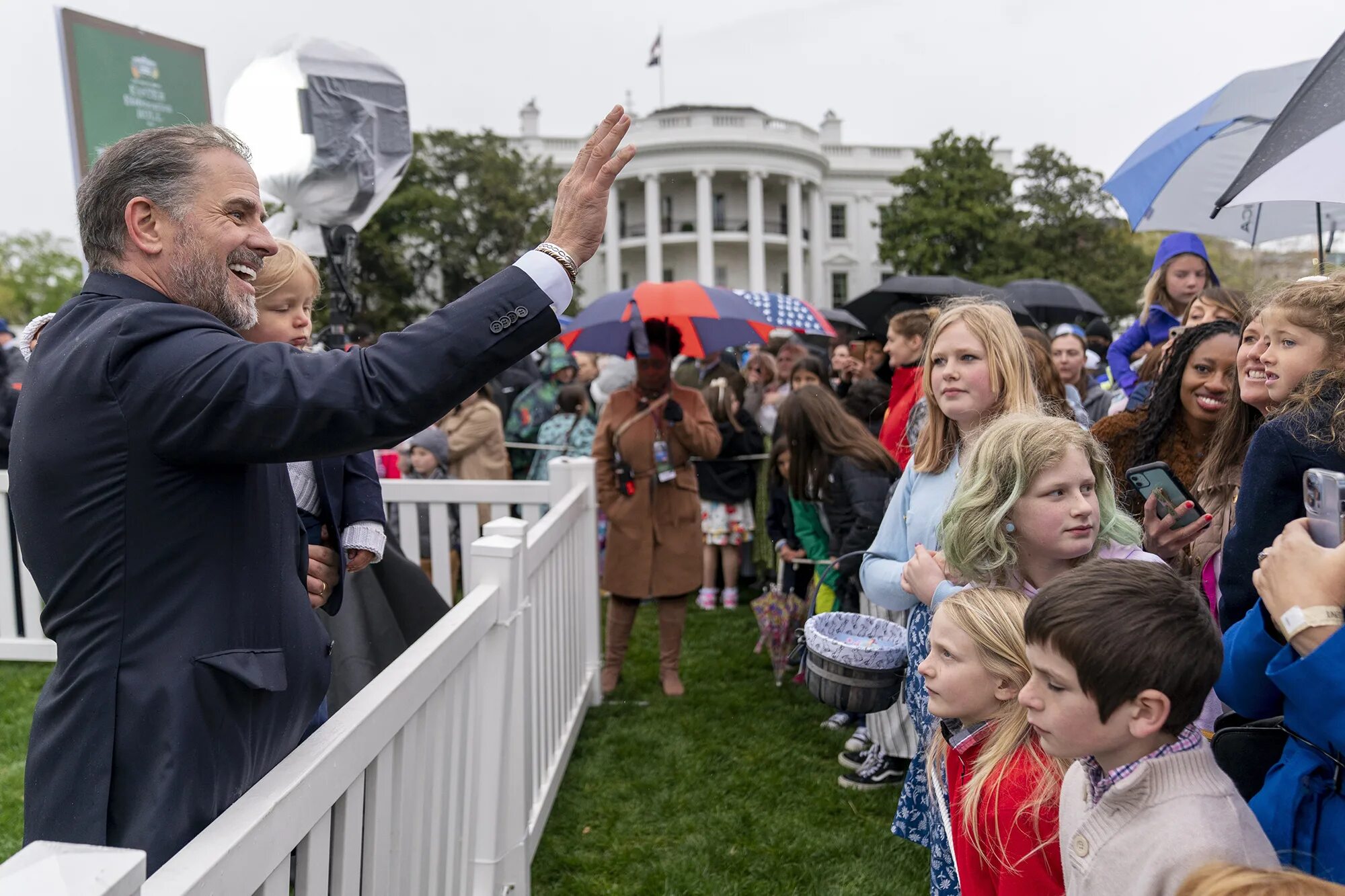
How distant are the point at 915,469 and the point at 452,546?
4.64 m

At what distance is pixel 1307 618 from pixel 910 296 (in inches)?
281

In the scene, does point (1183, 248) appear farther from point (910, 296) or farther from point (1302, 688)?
point (1302, 688)

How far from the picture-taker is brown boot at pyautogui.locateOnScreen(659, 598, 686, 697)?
5555mm

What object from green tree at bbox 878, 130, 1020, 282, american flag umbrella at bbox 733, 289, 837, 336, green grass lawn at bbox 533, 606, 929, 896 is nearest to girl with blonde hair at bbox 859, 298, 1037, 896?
green grass lawn at bbox 533, 606, 929, 896

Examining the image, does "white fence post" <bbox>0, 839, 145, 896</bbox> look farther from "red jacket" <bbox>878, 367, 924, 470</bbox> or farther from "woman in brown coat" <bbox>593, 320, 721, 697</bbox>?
"woman in brown coat" <bbox>593, 320, 721, 697</bbox>

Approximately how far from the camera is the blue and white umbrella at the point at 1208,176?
4621 millimetres

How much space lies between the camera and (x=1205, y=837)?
4.70 feet

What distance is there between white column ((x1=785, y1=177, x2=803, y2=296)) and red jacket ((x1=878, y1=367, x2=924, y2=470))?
5420 cm

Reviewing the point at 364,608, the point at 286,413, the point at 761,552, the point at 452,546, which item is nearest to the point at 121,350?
the point at 286,413

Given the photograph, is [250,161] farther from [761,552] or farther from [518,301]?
[761,552]

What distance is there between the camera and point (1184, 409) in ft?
10.6

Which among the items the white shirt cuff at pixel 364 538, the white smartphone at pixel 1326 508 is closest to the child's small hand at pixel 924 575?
the white smartphone at pixel 1326 508

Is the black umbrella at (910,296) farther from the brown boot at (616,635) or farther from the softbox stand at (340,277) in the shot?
the softbox stand at (340,277)

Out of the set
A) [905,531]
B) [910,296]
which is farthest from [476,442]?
[905,531]
